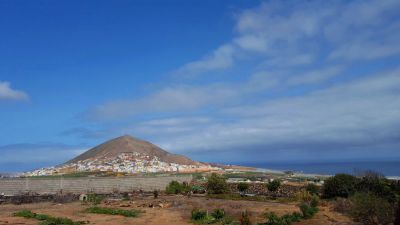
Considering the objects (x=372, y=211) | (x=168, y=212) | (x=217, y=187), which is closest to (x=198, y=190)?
(x=217, y=187)

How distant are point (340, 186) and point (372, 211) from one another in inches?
482

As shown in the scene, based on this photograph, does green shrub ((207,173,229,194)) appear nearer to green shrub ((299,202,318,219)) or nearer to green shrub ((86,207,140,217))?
green shrub ((86,207,140,217))

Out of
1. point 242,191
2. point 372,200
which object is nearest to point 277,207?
point 372,200

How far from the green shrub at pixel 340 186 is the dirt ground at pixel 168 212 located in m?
4.41

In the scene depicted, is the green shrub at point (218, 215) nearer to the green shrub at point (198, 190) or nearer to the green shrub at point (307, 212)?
the green shrub at point (307, 212)

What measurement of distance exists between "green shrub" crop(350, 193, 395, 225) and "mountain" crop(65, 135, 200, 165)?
233ft

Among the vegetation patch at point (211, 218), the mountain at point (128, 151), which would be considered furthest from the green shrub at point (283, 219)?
the mountain at point (128, 151)

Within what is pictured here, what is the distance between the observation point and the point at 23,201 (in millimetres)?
36281

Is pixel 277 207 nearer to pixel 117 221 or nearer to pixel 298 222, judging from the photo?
pixel 298 222

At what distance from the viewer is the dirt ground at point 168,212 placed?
23.5 metres

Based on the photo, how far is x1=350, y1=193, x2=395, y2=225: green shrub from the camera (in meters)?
20.7

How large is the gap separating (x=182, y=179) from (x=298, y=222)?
84.9 feet

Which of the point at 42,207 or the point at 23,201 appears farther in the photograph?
the point at 23,201

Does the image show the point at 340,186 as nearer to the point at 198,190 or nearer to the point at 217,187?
the point at 217,187
